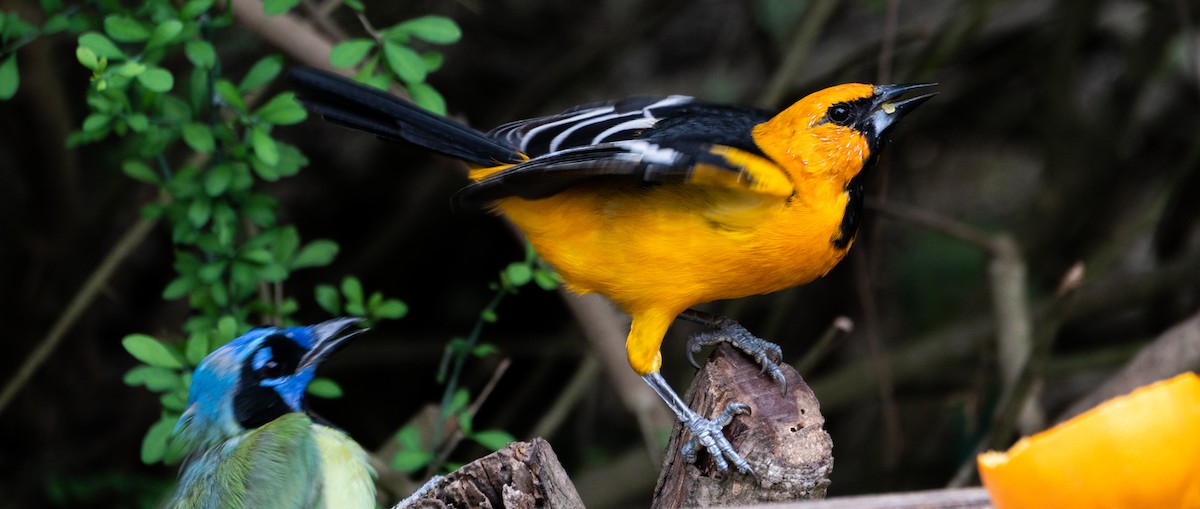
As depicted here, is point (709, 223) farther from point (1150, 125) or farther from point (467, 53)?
point (1150, 125)

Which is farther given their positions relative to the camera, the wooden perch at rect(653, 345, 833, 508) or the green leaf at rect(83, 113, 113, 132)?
Answer: the green leaf at rect(83, 113, 113, 132)

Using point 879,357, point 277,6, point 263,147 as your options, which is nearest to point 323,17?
point 277,6

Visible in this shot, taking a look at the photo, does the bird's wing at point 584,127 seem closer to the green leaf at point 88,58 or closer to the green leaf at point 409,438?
the green leaf at point 409,438

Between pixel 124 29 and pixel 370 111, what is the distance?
56 cm

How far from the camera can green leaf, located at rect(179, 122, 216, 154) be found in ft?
9.01

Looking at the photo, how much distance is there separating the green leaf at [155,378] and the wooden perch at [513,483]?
3.16 ft

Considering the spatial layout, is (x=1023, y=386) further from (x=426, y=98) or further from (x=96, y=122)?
(x=96, y=122)

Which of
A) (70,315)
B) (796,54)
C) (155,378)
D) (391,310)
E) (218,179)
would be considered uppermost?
(796,54)

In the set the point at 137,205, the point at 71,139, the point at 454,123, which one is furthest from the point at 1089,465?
the point at 137,205

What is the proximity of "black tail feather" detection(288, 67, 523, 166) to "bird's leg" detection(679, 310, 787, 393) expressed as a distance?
0.68 metres

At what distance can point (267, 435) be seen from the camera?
→ 257cm

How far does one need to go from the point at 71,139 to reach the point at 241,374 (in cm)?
70

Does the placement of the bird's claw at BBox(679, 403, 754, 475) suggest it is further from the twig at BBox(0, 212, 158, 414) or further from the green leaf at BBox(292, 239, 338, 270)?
the twig at BBox(0, 212, 158, 414)

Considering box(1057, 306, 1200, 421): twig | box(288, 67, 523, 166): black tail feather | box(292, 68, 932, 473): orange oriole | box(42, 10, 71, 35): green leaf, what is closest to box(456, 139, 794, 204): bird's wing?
box(292, 68, 932, 473): orange oriole
